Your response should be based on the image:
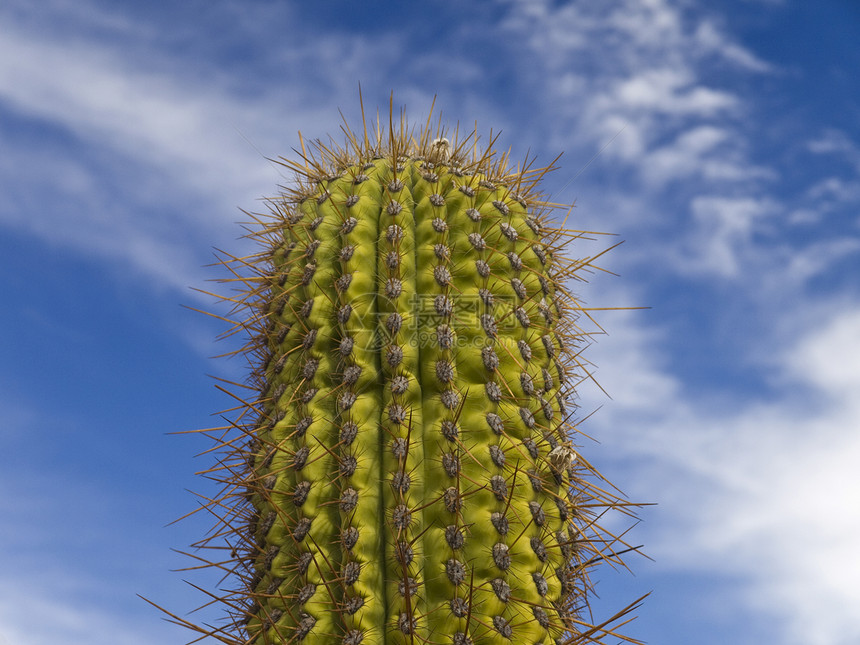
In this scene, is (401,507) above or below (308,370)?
below

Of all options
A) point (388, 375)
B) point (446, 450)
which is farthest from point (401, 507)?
point (388, 375)

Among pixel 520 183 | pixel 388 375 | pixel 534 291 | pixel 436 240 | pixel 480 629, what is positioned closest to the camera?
pixel 480 629

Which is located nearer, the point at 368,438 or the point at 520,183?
the point at 368,438

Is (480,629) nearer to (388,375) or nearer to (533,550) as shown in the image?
(533,550)

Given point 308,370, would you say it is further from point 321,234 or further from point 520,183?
point 520,183

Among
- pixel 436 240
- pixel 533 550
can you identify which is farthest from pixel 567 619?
pixel 436 240

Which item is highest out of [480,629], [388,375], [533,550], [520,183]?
[520,183]

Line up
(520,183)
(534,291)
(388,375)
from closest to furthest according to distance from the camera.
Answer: (388,375)
(534,291)
(520,183)
